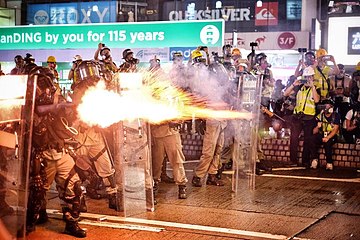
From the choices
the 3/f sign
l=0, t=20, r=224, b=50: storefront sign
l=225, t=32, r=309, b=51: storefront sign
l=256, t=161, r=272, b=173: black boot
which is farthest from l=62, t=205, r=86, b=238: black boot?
the 3/f sign

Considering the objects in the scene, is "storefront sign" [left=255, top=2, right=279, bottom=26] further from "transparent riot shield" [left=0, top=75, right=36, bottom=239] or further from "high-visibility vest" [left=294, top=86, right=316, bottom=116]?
"transparent riot shield" [left=0, top=75, right=36, bottom=239]

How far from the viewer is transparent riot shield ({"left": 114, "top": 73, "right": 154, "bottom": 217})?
913 centimetres

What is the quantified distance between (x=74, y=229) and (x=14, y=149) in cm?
185

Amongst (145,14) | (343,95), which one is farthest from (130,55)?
(145,14)

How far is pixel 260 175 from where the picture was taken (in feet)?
41.8

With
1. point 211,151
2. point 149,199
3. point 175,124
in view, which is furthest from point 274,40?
point 149,199

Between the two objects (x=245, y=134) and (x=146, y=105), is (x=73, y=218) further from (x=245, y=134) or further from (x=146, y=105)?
(x=245, y=134)

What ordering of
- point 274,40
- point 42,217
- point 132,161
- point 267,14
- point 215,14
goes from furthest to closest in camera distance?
point 215,14
point 267,14
point 274,40
point 132,161
point 42,217

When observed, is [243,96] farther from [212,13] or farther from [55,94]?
[212,13]

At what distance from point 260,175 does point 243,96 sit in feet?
8.47

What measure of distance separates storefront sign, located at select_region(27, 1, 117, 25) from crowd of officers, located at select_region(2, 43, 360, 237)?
722 cm

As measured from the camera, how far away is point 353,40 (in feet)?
60.1

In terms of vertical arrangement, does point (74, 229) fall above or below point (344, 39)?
below

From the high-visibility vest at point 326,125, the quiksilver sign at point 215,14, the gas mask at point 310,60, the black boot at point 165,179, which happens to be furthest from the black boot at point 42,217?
the quiksilver sign at point 215,14
